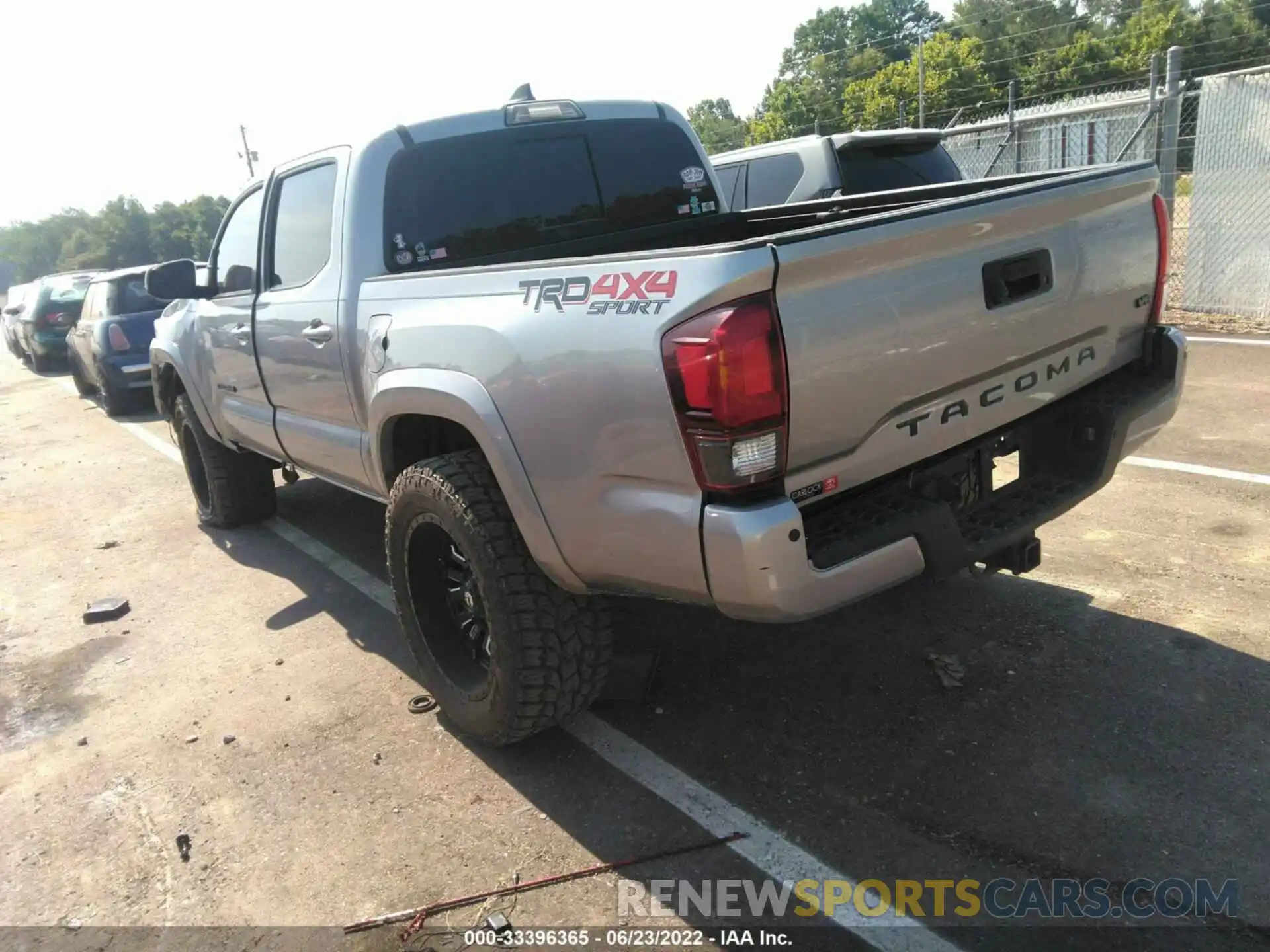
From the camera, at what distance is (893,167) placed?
7.64m

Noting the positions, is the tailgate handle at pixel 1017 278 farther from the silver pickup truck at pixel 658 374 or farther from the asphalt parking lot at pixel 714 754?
the asphalt parking lot at pixel 714 754

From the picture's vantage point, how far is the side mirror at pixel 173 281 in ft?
16.3

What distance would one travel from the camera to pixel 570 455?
2.68m

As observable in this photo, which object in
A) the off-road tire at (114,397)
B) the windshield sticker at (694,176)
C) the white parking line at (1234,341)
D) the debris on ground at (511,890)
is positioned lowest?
the white parking line at (1234,341)

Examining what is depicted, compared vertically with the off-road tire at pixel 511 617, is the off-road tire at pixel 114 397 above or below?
below

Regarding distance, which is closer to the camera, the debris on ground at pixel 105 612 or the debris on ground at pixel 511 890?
the debris on ground at pixel 511 890

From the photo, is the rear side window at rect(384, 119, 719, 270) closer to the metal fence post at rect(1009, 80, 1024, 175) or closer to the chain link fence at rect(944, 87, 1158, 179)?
the chain link fence at rect(944, 87, 1158, 179)

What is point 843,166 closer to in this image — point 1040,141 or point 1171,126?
point 1171,126

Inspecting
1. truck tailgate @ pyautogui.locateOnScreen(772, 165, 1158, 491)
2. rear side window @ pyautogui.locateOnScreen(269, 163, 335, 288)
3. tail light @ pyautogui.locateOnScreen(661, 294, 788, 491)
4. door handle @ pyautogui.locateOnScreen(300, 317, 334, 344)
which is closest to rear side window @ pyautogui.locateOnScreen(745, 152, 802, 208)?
rear side window @ pyautogui.locateOnScreen(269, 163, 335, 288)

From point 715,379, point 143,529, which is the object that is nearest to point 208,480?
point 143,529

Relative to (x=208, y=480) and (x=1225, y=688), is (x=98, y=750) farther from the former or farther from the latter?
(x=1225, y=688)

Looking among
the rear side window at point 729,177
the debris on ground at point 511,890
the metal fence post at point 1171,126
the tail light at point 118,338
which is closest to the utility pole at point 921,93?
the metal fence post at point 1171,126

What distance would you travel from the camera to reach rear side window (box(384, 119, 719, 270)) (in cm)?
378

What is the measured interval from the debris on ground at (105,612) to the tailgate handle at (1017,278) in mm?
4549
